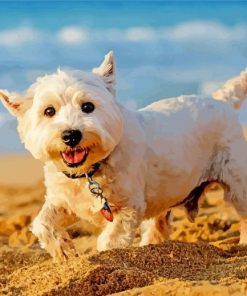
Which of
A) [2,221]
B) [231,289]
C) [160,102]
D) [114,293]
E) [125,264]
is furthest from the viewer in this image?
[2,221]

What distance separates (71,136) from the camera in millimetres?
6629

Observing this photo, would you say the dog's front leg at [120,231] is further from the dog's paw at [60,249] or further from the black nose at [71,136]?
→ the black nose at [71,136]

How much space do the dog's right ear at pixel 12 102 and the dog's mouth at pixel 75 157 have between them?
592mm

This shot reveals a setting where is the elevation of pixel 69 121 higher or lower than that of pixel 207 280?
higher

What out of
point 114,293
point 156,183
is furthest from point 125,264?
point 156,183

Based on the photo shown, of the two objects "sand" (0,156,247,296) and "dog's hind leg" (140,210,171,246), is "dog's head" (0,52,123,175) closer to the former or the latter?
"sand" (0,156,247,296)

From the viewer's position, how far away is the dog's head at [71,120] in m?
6.68

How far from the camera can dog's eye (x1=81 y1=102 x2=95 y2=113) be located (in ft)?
22.5

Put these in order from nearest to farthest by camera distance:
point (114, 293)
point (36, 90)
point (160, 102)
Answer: point (114, 293)
point (36, 90)
point (160, 102)

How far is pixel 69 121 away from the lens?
263 inches

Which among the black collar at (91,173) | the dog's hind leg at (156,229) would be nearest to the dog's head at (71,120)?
the black collar at (91,173)

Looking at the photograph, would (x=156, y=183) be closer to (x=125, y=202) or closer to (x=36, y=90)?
(x=125, y=202)

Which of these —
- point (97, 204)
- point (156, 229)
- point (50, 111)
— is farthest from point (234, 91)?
point (50, 111)

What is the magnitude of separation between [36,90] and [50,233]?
1.08 m
